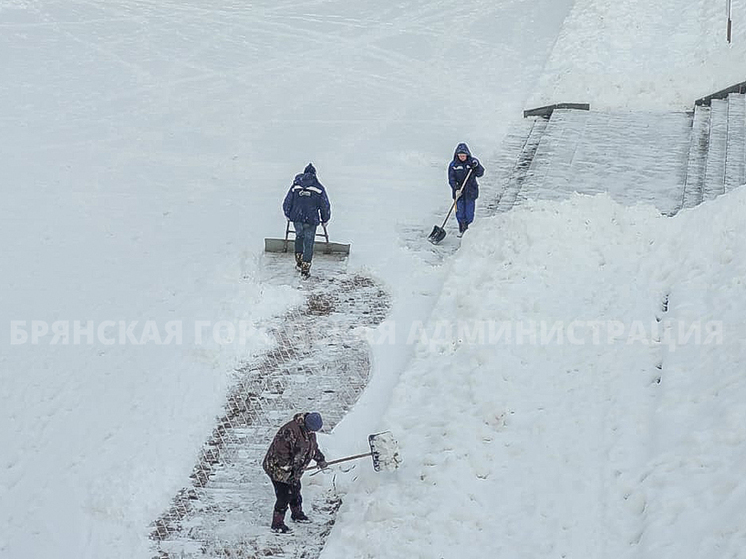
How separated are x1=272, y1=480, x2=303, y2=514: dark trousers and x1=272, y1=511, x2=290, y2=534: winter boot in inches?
1.3

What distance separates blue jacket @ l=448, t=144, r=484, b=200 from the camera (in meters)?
12.6

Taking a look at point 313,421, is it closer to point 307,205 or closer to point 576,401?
point 576,401

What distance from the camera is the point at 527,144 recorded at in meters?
15.6

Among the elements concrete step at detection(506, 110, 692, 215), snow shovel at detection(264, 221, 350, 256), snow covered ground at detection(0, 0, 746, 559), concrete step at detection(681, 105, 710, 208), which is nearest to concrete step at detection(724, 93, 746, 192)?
concrete step at detection(681, 105, 710, 208)

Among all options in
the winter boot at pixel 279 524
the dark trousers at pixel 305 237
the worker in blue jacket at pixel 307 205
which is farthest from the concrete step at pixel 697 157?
the winter boot at pixel 279 524

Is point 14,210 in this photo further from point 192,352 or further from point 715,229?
point 715,229

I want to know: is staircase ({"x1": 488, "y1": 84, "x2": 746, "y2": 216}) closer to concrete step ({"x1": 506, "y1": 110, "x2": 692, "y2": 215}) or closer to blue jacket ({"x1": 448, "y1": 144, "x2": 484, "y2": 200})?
concrete step ({"x1": 506, "y1": 110, "x2": 692, "y2": 215})

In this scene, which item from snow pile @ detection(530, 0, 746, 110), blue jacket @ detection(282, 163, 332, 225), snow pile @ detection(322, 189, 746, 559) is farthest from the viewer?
snow pile @ detection(530, 0, 746, 110)

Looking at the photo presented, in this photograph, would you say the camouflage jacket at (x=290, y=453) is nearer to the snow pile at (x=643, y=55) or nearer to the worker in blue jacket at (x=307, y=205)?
the worker in blue jacket at (x=307, y=205)

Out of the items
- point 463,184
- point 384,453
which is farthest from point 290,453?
point 463,184

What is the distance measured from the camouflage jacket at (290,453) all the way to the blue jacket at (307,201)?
419cm

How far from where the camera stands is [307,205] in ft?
38.3

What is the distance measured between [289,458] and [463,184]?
5625 millimetres

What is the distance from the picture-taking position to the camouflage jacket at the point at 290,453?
7828 millimetres
